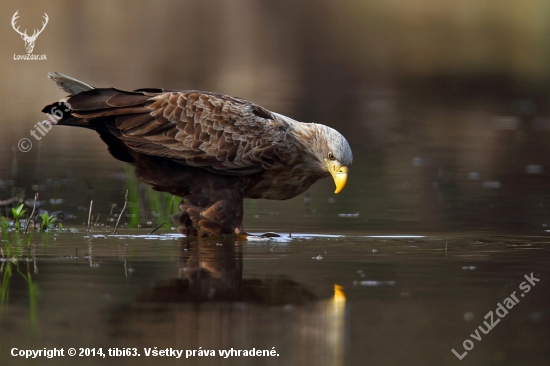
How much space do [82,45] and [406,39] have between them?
10989 millimetres

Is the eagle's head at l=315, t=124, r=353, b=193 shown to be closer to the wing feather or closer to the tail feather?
the wing feather

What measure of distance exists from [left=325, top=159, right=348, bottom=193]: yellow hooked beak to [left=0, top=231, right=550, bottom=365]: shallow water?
645mm

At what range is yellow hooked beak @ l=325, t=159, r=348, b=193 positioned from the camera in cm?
816

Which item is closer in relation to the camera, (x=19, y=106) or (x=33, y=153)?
(x=33, y=153)

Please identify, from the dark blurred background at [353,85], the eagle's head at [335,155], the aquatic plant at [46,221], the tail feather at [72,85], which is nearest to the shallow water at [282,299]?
the aquatic plant at [46,221]

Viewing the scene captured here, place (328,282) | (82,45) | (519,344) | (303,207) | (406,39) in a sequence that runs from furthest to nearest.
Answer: (406,39) < (82,45) < (303,207) < (328,282) < (519,344)

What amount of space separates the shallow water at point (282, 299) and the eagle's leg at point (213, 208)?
388 mm

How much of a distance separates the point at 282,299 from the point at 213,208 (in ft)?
8.55

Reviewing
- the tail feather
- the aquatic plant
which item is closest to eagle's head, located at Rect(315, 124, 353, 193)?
the tail feather

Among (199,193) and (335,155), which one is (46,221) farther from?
(335,155)

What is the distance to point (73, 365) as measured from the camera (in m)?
4.34

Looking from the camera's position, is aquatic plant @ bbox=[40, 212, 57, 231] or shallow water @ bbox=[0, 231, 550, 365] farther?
aquatic plant @ bbox=[40, 212, 57, 231]

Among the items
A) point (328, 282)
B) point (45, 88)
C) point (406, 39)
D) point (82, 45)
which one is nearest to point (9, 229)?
point (328, 282)

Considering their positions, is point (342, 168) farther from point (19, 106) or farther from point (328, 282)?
point (19, 106)
